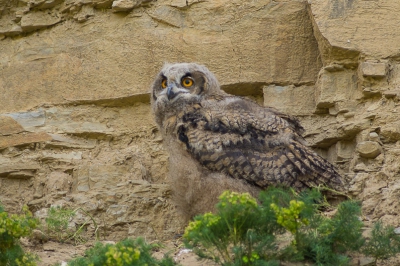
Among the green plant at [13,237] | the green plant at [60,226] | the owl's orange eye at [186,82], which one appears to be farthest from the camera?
the owl's orange eye at [186,82]

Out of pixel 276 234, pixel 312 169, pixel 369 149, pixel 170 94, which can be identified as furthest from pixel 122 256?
pixel 369 149

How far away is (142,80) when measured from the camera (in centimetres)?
736

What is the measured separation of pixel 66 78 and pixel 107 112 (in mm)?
559

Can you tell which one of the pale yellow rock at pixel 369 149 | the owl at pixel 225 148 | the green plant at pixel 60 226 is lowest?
the green plant at pixel 60 226

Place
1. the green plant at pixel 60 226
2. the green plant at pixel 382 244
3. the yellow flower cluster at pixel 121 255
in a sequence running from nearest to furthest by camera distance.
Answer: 1. the yellow flower cluster at pixel 121 255
2. the green plant at pixel 382 244
3. the green plant at pixel 60 226

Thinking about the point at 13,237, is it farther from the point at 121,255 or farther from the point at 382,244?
the point at 382,244

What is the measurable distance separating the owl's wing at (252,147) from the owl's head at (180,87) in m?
0.19

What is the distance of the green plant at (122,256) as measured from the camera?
4075mm

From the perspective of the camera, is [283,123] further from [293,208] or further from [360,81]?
[293,208]

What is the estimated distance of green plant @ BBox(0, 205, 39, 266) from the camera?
178 inches

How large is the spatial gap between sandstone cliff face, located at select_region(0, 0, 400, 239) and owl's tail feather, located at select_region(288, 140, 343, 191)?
0.50 m

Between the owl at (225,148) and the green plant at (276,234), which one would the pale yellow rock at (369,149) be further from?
the green plant at (276,234)

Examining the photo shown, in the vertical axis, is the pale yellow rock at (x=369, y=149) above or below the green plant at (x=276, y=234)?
below

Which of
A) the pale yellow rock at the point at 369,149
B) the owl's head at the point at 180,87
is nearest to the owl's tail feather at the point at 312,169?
the pale yellow rock at the point at 369,149
